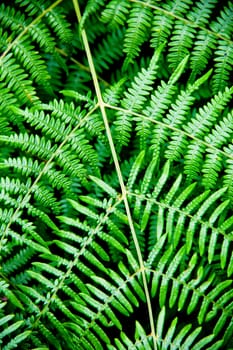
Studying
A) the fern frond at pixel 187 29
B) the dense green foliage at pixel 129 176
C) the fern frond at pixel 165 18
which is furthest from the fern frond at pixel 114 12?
the fern frond at pixel 187 29

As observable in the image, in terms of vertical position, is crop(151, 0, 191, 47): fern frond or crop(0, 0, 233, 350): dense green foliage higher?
crop(151, 0, 191, 47): fern frond

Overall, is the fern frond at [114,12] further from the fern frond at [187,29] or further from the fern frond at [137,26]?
the fern frond at [187,29]

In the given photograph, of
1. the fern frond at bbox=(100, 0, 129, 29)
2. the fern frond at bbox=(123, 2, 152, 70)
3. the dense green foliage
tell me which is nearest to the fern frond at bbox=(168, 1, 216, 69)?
the dense green foliage

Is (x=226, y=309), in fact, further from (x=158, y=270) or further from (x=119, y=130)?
(x=119, y=130)

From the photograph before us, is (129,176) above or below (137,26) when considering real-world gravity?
below

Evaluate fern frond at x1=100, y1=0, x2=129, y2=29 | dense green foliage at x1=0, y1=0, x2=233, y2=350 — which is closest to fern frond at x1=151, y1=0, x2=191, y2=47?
dense green foliage at x1=0, y1=0, x2=233, y2=350

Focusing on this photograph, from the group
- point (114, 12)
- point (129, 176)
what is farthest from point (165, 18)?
point (129, 176)

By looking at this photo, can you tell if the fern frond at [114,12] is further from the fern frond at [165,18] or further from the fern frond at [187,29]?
the fern frond at [187,29]

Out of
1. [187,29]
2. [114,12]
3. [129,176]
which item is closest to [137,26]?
[114,12]

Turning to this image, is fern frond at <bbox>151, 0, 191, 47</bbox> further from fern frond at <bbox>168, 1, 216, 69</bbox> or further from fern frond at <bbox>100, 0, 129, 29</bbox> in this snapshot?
fern frond at <bbox>100, 0, 129, 29</bbox>

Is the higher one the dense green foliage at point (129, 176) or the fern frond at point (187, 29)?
the fern frond at point (187, 29)

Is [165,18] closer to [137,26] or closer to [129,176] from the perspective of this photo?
[137,26]

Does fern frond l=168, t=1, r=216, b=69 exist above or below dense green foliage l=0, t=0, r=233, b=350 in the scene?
above
